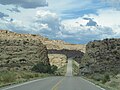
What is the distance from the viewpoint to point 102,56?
122 meters

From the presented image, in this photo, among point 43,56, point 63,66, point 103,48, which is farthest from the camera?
point 63,66

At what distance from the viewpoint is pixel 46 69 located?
121562mm

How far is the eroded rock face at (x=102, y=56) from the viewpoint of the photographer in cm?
11800

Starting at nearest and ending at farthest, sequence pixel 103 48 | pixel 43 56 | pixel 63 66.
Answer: pixel 103 48, pixel 43 56, pixel 63 66

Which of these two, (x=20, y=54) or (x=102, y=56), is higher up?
(x=20, y=54)

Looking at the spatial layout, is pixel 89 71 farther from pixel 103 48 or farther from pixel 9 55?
pixel 9 55

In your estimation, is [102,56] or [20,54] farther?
[20,54]

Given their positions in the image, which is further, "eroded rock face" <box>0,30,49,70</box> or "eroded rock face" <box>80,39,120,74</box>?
"eroded rock face" <box>0,30,49,70</box>

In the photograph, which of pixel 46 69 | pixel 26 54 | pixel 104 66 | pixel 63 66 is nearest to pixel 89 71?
pixel 104 66

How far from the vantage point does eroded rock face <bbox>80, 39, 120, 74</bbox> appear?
118000 mm

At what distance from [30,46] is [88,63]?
2196 cm

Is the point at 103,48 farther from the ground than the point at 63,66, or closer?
farther from the ground

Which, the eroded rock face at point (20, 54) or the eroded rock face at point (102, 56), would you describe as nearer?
the eroded rock face at point (102, 56)

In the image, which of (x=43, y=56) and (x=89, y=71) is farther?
(x=43, y=56)
